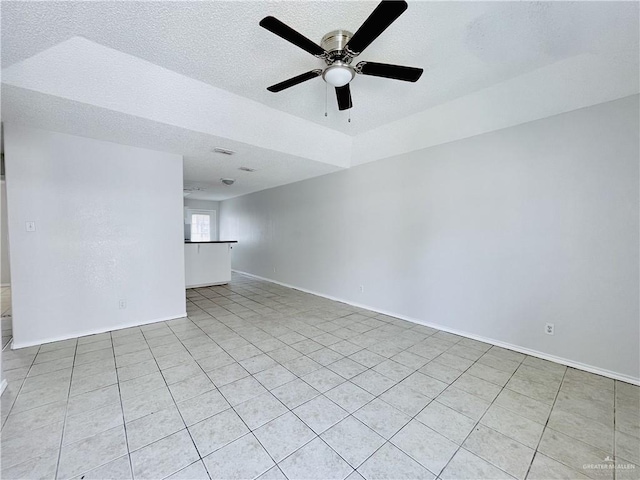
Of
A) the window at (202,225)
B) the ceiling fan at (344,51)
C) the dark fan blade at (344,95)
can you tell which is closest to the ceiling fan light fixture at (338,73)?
the ceiling fan at (344,51)

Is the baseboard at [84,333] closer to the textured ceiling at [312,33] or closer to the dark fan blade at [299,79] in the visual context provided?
the textured ceiling at [312,33]

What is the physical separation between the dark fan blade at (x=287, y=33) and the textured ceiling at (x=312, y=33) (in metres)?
0.33

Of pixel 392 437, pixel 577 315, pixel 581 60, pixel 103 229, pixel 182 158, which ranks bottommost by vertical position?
pixel 392 437

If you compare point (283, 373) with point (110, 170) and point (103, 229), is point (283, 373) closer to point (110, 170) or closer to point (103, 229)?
point (103, 229)

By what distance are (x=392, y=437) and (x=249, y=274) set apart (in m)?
6.29

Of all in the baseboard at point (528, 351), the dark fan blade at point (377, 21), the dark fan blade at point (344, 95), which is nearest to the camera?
the dark fan blade at point (377, 21)

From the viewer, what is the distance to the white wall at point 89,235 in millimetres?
2785

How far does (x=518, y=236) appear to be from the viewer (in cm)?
277

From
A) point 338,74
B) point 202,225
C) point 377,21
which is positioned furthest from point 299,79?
point 202,225

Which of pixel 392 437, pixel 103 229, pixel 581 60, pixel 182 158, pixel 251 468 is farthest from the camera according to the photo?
pixel 182 158

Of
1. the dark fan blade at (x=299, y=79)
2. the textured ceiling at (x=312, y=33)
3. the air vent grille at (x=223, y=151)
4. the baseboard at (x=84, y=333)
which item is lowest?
the baseboard at (x=84, y=333)

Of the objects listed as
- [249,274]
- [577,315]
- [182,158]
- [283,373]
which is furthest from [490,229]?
[249,274]

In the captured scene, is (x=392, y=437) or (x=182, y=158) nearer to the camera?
(x=392, y=437)

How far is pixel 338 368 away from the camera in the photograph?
2.43 meters
